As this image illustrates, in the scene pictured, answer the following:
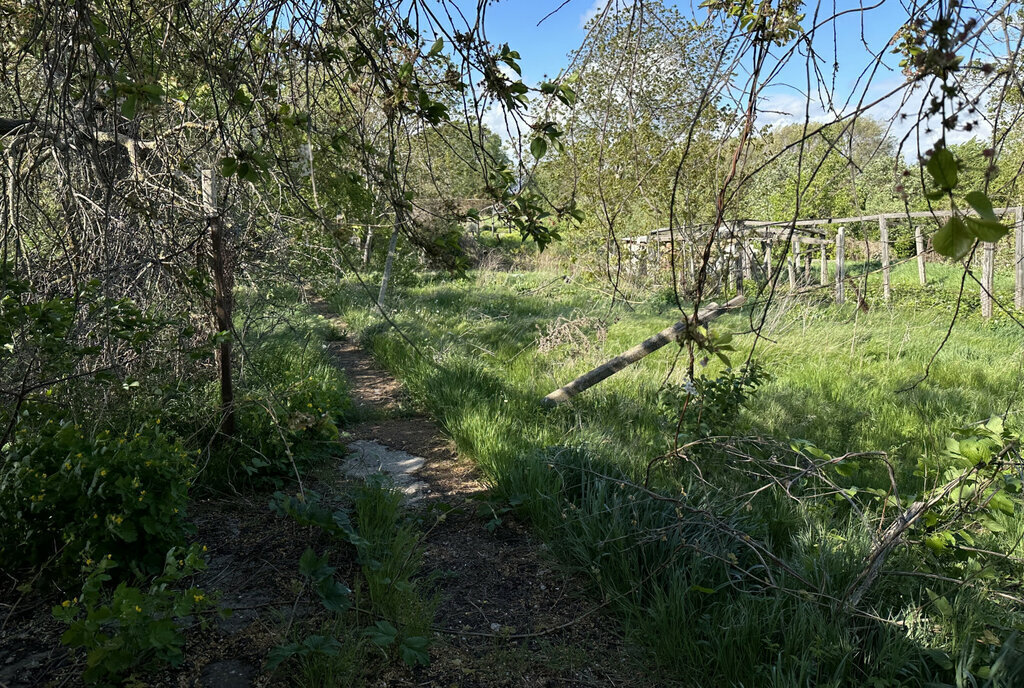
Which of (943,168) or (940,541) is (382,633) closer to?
(940,541)

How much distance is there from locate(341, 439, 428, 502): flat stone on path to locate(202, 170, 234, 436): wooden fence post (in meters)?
0.89

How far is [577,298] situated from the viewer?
42.6 feet

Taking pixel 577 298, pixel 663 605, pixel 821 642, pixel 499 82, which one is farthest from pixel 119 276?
pixel 577 298

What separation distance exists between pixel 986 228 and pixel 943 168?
108 millimetres

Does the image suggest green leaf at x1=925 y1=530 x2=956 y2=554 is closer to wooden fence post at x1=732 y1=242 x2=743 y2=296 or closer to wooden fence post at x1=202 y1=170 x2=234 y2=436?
wooden fence post at x1=732 y1=242 x2=743 y2=296

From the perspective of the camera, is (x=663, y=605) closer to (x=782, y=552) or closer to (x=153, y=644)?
(x=782, y=552)

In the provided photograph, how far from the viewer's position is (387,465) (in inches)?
187

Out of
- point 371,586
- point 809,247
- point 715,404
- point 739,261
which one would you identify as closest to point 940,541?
point 739,261

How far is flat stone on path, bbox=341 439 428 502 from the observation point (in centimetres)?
436

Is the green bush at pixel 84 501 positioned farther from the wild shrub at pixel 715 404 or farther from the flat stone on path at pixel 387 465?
the wild shrub at pixel 715 404

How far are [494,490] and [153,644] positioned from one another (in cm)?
231

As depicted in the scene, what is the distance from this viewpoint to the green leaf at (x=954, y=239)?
878 mm

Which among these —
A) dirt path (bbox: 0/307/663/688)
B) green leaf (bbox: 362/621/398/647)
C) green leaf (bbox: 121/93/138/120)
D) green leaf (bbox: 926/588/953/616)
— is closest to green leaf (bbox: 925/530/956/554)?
green leaf (bbox: 926/588/953/616)

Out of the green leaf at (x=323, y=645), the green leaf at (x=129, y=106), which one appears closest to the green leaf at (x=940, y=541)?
the green leaf at (x=323, y=645)
